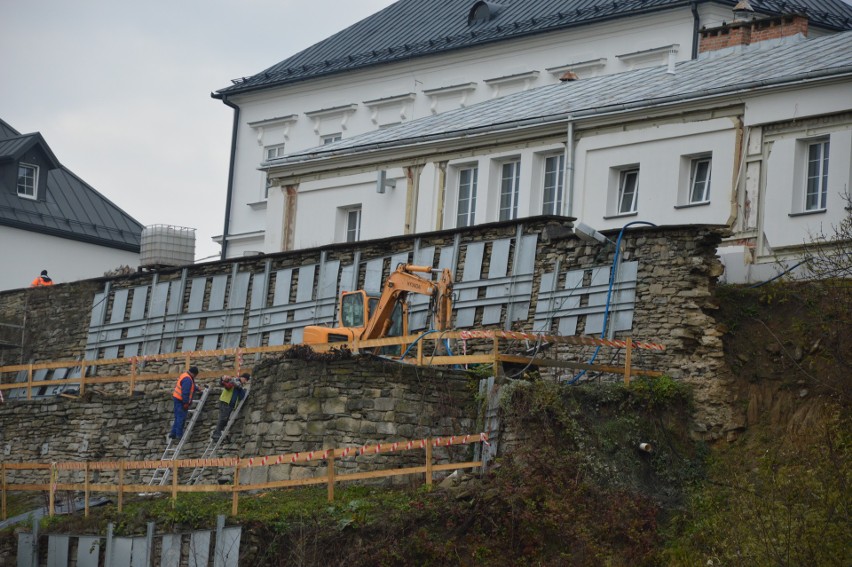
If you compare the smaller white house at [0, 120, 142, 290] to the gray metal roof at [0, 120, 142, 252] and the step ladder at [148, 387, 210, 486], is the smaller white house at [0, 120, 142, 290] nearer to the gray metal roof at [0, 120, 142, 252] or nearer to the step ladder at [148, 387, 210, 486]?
the gray metal roof at [0, 120, 142, 252]

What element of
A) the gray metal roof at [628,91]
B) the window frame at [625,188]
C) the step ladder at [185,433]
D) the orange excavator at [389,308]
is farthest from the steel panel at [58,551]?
the gray metal roof at [628,91]

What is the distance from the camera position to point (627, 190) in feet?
111

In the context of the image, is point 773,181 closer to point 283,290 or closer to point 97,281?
point 283,290

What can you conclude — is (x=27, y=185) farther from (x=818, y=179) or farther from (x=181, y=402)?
(x=818, y=179)

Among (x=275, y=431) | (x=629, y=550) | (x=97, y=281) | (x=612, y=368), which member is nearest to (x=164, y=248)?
(x=97, y=281)

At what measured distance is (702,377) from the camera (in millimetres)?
26812

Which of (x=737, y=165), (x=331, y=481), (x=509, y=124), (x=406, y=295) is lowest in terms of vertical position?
(x=331, y=481)

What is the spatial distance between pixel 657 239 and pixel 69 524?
31.7 feet

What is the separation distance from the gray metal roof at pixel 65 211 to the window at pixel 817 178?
2841 cm

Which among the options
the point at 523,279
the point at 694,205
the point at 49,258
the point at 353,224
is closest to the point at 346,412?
the point at 523,279

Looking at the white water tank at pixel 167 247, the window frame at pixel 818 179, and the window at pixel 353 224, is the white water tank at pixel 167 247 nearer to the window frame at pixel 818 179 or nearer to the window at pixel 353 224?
the window at pixel 353 224

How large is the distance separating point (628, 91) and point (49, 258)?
23.7 m

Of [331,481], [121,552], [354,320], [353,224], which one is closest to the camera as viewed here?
[331,481]

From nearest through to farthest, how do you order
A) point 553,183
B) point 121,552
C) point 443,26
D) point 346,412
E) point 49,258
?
point 121,552 < point 346,412 < point 553,183 < point 443,26 < point 49,258
